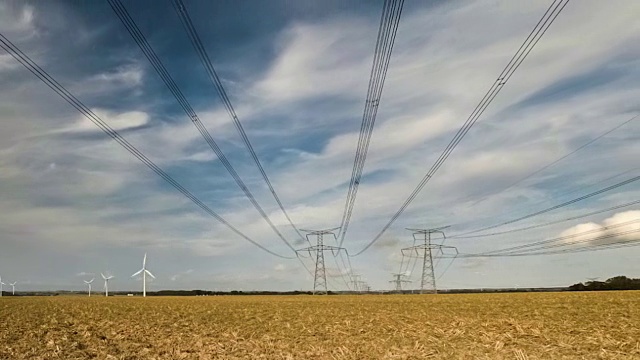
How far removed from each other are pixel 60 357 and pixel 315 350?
10961 mm

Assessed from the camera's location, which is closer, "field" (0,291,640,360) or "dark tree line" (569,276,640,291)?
"field" (0,291,640,360)

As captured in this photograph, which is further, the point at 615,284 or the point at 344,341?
the point at 615,284

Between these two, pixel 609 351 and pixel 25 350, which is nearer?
pixel 609 351

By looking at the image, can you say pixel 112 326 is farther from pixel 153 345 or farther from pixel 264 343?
pixel 264 343

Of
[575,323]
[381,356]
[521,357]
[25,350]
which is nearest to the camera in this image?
[521,357]

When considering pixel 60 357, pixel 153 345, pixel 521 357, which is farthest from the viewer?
pixel 153 345

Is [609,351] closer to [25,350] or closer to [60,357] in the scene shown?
[60,357]

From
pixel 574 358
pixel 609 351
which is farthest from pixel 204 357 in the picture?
pixel 609 351

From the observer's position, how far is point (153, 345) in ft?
84.8

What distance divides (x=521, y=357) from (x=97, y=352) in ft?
59.6

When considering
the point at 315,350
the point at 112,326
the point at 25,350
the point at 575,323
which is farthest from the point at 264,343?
the point at 575,323

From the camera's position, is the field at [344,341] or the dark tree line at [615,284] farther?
the dark tree line at [615,284]

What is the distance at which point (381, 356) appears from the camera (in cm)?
2055

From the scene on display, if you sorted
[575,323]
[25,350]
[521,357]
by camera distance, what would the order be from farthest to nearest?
1. [575,323]
2. [25,350]
3. [521,357]
